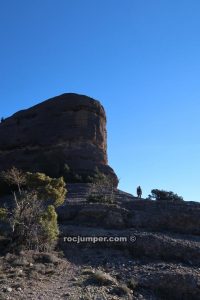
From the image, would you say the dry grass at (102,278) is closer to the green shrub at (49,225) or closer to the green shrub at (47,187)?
the green shrub at (49,225)

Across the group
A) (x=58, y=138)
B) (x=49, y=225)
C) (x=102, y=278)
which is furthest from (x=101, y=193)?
(x=102, y=278)

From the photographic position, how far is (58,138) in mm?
51938

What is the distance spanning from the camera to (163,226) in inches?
1104

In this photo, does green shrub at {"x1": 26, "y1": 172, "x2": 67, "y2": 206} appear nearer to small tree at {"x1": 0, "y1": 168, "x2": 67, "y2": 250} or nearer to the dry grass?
small tree at {"x1": 0, "y1": 168, "x2": 67, "y2": 250}

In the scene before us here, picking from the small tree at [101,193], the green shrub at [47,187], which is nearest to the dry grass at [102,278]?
the green shrub at [47,187]

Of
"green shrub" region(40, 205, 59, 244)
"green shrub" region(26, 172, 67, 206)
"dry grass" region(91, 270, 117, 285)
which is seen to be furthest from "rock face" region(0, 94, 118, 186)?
"dry grass" region(91, 270, 117, 285)

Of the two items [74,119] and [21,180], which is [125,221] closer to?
[21,180]

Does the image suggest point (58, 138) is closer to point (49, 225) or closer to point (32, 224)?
point (32, 224)

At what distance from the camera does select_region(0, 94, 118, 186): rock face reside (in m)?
49.8

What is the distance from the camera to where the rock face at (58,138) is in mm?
49750

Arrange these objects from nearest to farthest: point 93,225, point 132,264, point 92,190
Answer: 1. point 132,264
2. point 93,225
3. point 92,190

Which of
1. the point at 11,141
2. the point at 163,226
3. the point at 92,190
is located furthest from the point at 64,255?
the point at 11,141

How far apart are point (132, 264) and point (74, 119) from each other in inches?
1297

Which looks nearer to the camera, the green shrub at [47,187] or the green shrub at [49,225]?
the green shrub at [49,225]
